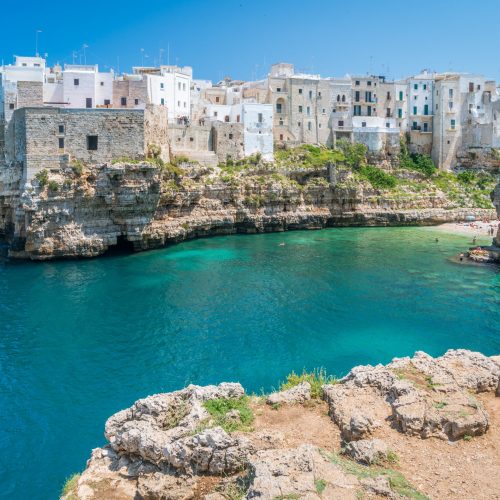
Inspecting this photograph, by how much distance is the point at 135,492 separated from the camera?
8617mm

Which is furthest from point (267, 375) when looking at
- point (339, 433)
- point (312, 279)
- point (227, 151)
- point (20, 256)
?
point (227, 151)

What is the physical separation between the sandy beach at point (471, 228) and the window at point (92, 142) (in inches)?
1485

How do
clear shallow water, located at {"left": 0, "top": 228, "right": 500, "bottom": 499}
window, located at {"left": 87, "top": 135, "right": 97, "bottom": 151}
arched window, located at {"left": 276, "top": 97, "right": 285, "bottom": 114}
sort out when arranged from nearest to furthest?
clear shallow water, located at {"left": 0, "top": 228, "right": 500, "bottom": 499}
window, located at {"left": 87, "top": 135, "right": 97, "bottom": 151}
arched window, located at {"left": 276, "top": 97, "right": 285, "bottom": 114}

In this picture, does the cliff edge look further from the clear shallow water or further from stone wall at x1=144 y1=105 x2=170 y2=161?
the clear shallow water

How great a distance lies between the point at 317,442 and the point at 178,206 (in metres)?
41.2

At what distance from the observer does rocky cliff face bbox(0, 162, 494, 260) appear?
131 feet

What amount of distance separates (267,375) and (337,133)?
49.0 m

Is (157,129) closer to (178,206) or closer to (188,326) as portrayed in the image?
(178,206)

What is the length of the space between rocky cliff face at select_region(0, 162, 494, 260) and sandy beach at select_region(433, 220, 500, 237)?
182cm

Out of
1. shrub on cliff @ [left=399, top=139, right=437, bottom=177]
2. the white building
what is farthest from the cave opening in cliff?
shrub on cliff @ [left=399, top=139, right=437, bottom=177]

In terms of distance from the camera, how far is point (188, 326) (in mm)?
26125

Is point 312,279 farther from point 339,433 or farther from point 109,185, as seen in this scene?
point 339,433

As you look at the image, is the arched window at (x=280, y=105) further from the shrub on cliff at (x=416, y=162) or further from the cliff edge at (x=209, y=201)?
the shrub on cliff at (x=416, y=162)

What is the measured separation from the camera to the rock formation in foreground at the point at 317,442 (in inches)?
298
